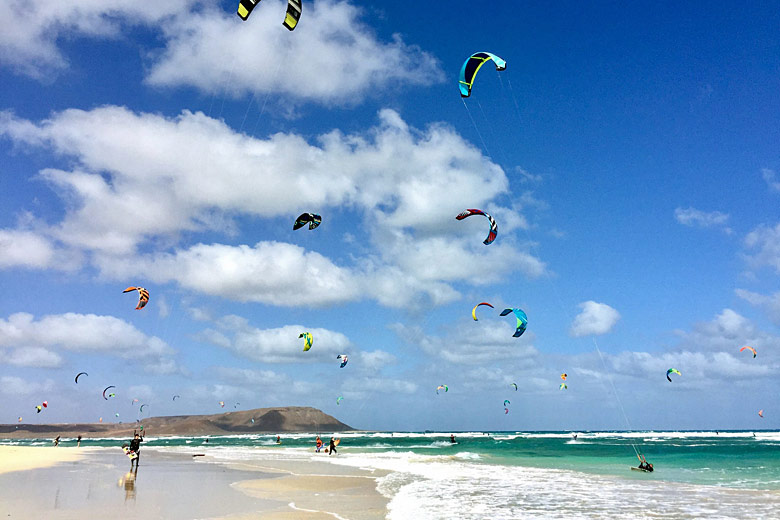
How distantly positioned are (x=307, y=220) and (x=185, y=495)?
41.9 feet

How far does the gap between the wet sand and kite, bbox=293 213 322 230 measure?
1048 cm

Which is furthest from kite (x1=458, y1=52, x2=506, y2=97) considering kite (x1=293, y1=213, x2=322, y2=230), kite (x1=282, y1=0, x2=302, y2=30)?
kite (x1=293, y1=213, x2=322, y2=230)

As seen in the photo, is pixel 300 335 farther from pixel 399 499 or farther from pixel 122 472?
pixel 399 499

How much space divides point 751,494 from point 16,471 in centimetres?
2706

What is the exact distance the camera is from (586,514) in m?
12.4

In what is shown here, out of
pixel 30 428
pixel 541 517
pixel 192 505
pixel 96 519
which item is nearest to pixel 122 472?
pixel 192 505

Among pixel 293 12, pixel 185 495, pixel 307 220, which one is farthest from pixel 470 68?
pixel 185 495

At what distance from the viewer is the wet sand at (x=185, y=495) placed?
11500mm

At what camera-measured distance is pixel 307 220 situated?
23875 mm

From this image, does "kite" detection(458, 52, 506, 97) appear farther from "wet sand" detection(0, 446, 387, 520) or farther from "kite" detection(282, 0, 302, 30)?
"wet sand" detection(0, 446, 387, 520)

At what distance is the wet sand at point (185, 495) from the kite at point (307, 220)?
10485 millimetres

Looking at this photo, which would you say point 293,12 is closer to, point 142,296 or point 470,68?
point 470,68

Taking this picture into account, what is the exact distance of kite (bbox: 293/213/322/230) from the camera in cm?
2320

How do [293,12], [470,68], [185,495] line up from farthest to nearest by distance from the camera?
1. [470,68]
2. [185,495]
3. [293,12]
